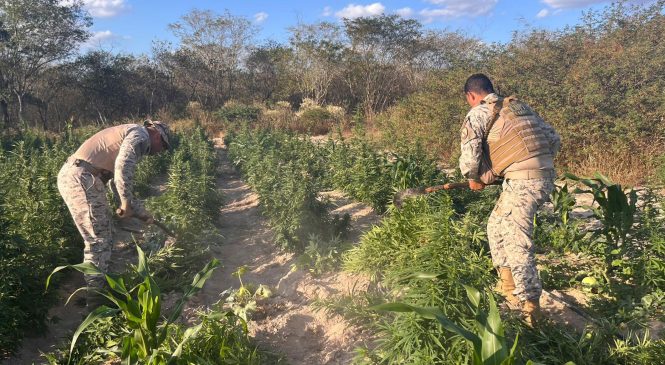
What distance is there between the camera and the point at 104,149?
4.24m

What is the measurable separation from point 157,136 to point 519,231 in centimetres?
331

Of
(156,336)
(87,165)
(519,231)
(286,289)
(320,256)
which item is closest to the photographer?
(156,336)

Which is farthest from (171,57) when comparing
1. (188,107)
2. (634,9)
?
(634,9)

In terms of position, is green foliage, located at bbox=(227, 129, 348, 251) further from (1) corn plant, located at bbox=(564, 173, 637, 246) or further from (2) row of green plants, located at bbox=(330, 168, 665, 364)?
(1) corn plant, located at bbox=(564, 173, 637, 246)

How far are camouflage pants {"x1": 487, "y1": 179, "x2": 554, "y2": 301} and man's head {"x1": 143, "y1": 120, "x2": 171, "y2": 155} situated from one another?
3.09 meters

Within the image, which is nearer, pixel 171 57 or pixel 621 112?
pixel 621 112

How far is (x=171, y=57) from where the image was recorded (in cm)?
2742

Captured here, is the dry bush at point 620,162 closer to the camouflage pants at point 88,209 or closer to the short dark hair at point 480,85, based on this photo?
the short dark hair at point 480,85

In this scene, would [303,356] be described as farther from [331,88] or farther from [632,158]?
[331,88]

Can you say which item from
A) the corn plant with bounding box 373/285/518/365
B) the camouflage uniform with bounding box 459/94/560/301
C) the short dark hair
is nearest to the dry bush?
the camouflage uniform with bounding box 459/94/560/301

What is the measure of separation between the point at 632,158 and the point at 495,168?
19.8ft

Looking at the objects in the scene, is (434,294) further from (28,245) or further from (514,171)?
(28,245)

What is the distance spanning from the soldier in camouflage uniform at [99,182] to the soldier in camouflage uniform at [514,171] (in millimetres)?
2832

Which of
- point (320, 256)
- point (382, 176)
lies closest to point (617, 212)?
point (320, 256)
